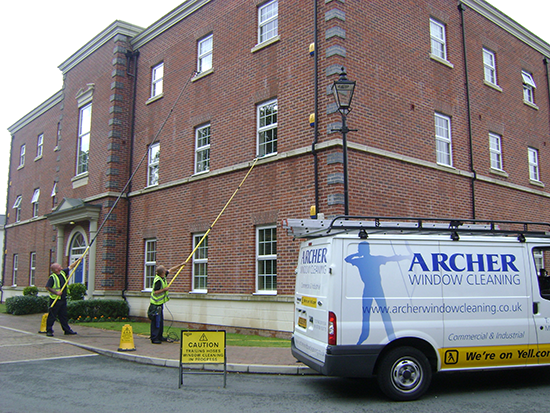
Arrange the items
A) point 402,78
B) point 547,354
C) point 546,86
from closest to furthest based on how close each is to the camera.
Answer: point 547,354 → point 402,78 → point 546,86

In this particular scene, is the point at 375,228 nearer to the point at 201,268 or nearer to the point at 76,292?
the point at 201,268

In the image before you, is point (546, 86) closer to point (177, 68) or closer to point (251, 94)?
point (251, 94)

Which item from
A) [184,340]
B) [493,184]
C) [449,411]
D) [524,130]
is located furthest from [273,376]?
[524,130]

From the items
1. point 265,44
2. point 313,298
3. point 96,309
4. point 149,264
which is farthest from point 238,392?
point 96,309

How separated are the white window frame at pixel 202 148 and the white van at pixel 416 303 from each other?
29.3 ft

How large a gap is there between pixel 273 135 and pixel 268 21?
344 centimetres

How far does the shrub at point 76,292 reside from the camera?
18.3 metres

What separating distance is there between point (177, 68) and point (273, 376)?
41.2 feet

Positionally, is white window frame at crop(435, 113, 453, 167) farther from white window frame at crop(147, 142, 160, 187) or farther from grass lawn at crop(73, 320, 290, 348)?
white window frame at crop(147, 142, 160, 187)

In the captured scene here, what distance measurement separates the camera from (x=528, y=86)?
19.1 m

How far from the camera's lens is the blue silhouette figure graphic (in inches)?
253

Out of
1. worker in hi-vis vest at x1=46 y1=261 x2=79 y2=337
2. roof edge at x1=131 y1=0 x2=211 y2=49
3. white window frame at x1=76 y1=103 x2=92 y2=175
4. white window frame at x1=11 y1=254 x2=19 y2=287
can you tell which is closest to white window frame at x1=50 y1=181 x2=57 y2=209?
white window frame at x1=76 y1=103 x2=92 y2=175

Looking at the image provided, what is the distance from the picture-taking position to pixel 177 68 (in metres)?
17.5

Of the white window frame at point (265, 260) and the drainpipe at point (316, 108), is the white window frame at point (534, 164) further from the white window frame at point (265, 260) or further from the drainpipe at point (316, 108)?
the white window frame at point (265, 260)
